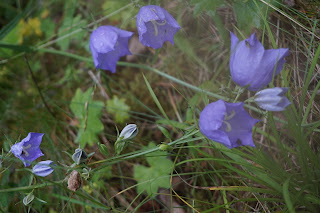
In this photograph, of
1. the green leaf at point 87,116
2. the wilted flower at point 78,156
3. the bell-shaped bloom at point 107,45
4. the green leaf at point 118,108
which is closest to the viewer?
the wilted flower at point 78,156

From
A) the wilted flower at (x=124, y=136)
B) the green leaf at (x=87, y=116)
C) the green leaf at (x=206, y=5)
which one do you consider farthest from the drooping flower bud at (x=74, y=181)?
the green leaf at (x=206, y=5)

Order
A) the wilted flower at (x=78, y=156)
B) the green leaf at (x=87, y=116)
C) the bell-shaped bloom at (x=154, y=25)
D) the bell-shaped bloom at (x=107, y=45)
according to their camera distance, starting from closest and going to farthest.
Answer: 1. the wilted flower at (x=78, y=156)
2. the bell-shaped bloom at (x=154, y=25)
3. the bell-shaped bloom at (x=107, y=45)
4. the green leaf at (x=87, y=116)

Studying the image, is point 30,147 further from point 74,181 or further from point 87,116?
point 87,116

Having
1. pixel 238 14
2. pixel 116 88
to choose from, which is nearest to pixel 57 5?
pixel 116 88

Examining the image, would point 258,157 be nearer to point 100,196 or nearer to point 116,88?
point 100,196

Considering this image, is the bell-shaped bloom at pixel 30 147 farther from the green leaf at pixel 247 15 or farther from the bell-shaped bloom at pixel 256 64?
the green leaf at pixel 247 15

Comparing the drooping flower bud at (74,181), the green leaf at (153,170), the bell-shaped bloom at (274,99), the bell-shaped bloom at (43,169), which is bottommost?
the green leaf at (153,170)
